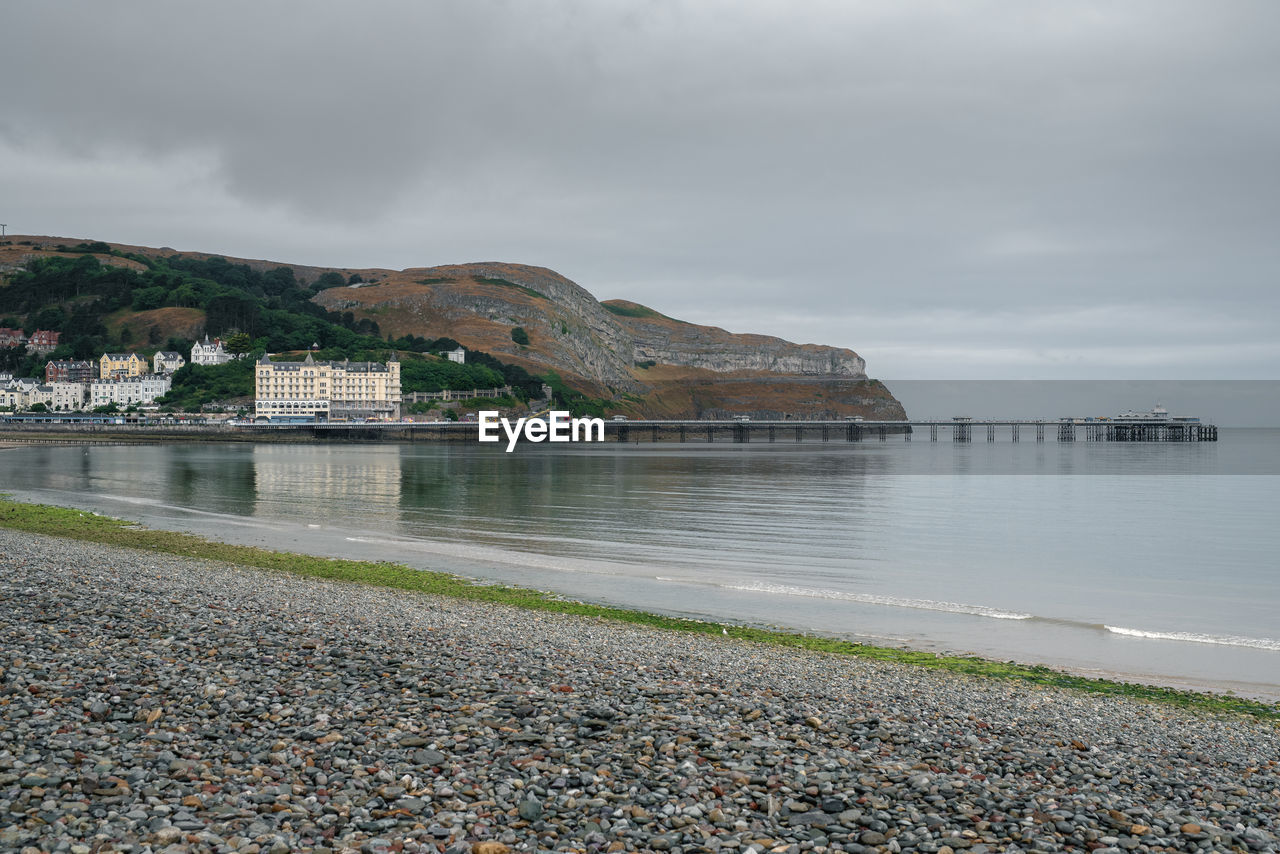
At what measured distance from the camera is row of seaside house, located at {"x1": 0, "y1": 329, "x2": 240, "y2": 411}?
16712 cm

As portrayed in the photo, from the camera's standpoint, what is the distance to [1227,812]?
6328mm

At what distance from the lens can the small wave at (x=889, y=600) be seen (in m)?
16.8

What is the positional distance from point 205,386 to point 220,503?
143 m

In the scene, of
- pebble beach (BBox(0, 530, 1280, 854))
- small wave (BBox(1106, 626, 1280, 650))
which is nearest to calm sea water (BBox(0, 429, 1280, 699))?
small wave (BBox(1106, 626, 1280, 650))

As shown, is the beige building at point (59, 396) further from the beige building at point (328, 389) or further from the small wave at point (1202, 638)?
the small wave at point (1202, 638)

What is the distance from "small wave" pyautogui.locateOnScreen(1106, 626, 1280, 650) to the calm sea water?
6 cm

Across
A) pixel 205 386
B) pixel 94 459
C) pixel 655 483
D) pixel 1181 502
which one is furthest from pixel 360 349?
pixel 1181 502

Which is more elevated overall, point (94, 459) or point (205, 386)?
point (205, 386)

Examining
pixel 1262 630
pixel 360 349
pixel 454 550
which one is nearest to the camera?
pixel 1262 630

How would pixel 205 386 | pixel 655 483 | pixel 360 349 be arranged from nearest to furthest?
pixel 655 483
pixel 205 386
pixel 360 349

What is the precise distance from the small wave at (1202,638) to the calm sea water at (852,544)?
0.20ft

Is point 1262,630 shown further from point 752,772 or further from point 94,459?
point 94,459

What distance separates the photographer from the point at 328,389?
537 feet

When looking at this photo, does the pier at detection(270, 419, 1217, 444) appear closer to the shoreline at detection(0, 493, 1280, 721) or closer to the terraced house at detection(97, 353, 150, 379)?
the terraced house at detection(97, 353, 150, 379)
